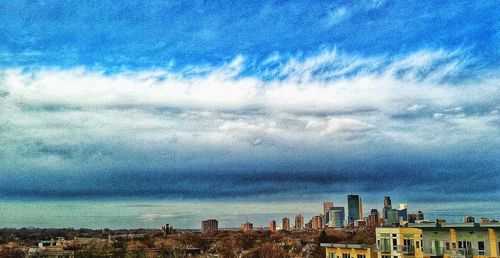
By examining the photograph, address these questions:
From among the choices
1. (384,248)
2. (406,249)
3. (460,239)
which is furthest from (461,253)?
(384,248)

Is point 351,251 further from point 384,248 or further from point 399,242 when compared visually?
point 399,242

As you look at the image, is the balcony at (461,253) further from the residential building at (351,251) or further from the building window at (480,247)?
the residential building at (351,251)

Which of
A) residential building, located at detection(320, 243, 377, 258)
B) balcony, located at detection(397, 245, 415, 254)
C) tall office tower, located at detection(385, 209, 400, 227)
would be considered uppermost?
tall office tower, located at detection(385, 209, 400, 227)

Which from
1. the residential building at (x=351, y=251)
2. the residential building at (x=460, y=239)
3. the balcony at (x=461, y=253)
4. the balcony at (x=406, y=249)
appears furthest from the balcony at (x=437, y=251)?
the residential building at (x=351, y=251)

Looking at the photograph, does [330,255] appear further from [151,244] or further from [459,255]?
[151,244]

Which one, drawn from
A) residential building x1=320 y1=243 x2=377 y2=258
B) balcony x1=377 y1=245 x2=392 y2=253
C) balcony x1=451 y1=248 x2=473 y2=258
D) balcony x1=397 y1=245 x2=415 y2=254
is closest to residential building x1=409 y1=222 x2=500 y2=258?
balcony x1=451 y1=248 x2=473 y2=258

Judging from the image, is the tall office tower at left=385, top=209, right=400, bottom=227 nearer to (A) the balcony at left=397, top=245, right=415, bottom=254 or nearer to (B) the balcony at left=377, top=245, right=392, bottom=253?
(B) the balcony at left=377, top=245, right=392, bottom=253
